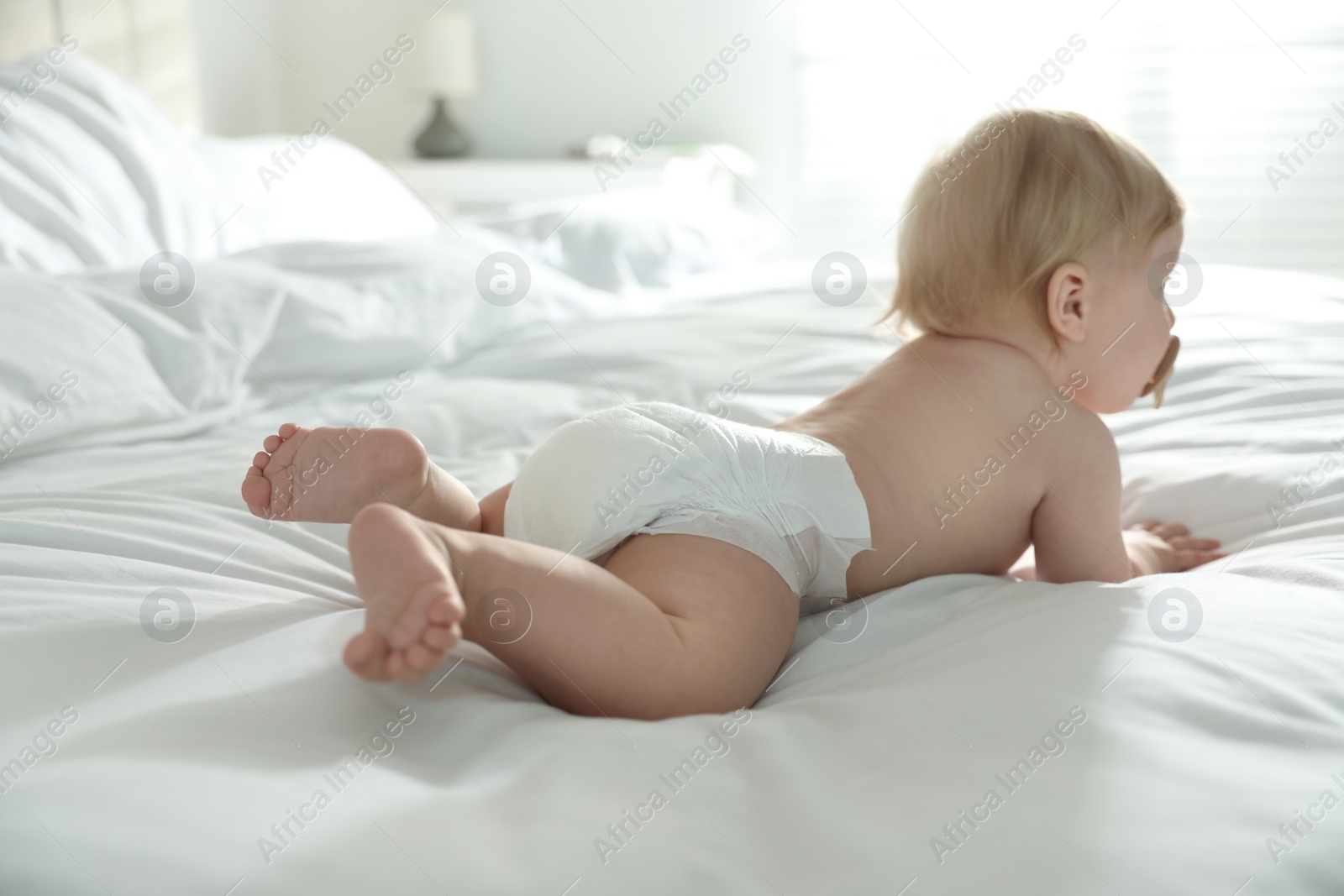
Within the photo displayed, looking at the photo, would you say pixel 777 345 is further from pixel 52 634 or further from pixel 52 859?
pixel 52 859

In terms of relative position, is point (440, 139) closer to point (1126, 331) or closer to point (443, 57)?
point (443, 57)

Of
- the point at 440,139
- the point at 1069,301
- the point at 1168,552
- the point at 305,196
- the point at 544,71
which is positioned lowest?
the point at 1168,552

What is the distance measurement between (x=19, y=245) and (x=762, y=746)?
3.89 feet

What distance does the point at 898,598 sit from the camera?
774 millimetres

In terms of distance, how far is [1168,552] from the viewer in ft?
2.99

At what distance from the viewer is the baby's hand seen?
893 mm

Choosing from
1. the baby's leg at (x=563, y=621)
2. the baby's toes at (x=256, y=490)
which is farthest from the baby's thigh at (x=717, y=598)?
the baby's toes at (x=256, y=490)

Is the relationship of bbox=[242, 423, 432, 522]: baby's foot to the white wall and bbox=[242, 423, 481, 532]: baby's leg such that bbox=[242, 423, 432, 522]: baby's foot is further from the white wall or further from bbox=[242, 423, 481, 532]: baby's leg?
the white wall

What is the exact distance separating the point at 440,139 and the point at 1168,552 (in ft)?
9.75

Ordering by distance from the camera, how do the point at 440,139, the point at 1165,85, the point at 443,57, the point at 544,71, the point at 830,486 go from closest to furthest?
the point at 830,486
the point at 1165,85
the point at 443,57
the point at 440,139
the point at 544,71

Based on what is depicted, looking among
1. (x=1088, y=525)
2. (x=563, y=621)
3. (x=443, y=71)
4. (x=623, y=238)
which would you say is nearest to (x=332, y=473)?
(x=563, y=621)

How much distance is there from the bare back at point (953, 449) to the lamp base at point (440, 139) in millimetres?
2791

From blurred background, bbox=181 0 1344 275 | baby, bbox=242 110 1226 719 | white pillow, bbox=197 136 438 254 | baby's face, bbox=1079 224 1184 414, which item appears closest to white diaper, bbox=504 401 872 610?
baby, bbox=242 110 1226 719

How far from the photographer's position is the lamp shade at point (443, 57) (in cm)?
328
